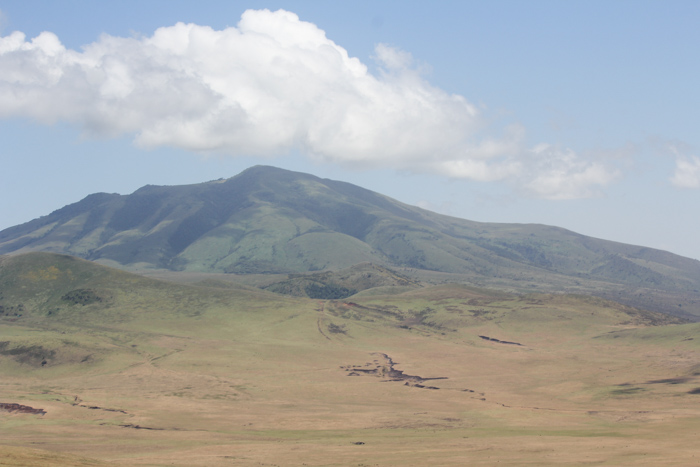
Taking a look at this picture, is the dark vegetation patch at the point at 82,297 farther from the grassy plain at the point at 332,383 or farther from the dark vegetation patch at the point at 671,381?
the dark vegetation patch at the point at 671,381

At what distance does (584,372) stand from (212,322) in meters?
106

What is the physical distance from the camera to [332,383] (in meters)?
107

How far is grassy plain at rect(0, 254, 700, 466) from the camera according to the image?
175 feet

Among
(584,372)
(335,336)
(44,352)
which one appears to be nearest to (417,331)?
(335,336)

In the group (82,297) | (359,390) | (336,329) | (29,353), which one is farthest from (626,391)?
(82,297)

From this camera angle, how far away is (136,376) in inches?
4375

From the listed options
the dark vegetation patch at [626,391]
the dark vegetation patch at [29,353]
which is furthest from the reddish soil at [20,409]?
the dark vegetation patch at [626,391]

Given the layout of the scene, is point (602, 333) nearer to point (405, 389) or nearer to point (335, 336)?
point (335, 336)

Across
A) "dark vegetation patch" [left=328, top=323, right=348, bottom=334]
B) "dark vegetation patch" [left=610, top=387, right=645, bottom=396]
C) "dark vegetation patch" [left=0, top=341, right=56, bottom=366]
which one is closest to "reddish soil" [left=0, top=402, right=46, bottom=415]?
"dark vegetation patch" [left=0, top=341, right=56, bottom=366]

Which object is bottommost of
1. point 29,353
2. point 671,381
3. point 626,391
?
point 29,353

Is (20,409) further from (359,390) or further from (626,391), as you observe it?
(626,391)

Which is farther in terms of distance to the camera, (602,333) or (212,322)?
(212,322)

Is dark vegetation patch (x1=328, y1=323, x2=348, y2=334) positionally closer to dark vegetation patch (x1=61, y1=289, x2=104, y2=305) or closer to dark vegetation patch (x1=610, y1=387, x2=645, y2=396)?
dark vegetation patch (x1=61, y1=289, x2=104, y2=305)

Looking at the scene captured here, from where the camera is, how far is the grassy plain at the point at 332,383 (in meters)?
53.4
